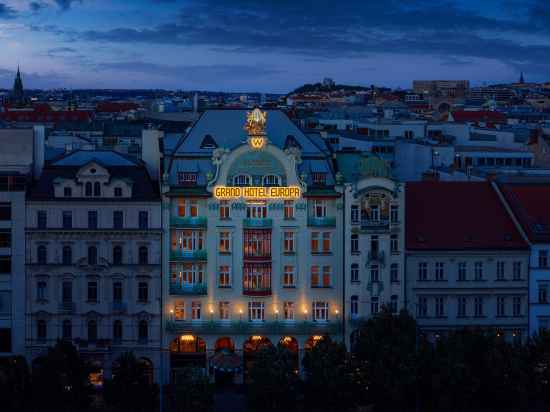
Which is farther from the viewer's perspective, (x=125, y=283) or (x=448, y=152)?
(x=448, y=152)

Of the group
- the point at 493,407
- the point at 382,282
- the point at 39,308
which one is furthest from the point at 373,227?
the point at 39,308

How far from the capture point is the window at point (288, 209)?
10256cm

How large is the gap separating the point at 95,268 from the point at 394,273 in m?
22.8

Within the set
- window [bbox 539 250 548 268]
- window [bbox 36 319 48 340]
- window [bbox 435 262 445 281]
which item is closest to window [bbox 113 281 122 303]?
window [bbox 36 319 48 340]

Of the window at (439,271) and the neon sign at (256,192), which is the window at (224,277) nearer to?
the neon sign at (256,192)

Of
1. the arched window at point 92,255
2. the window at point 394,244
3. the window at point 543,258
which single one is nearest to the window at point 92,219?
the arched window at point 92,255

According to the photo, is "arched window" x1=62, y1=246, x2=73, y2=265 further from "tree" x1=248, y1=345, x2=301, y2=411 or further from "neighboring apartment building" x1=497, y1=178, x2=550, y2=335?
"neighboring apartment building" x1=497, y1=178, x2=550, y2=335

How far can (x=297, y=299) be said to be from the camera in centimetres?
10300

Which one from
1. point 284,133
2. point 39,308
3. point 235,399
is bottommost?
point 235,399

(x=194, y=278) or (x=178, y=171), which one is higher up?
(x=178, y=171)

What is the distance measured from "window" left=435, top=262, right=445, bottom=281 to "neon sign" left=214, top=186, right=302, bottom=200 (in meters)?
12.2

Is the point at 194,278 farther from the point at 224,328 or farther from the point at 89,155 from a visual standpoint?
the point at 89,155

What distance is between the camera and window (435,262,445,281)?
343 feet

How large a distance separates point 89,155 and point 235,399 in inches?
897
